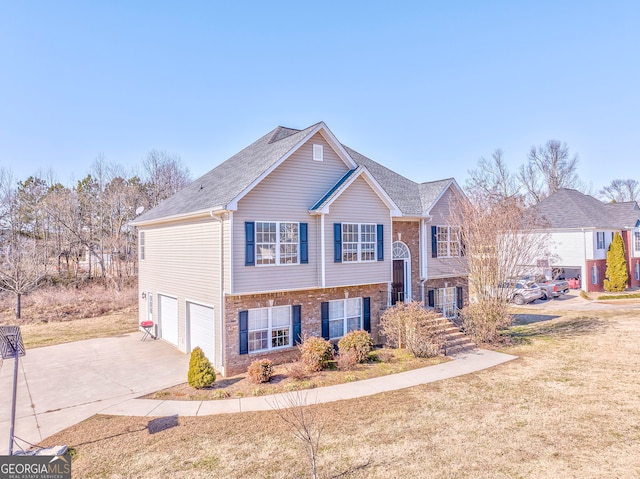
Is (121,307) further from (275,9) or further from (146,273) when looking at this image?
(275,9)

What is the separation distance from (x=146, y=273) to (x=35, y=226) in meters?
24.3

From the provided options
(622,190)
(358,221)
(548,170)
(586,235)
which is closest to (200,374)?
(358,221)

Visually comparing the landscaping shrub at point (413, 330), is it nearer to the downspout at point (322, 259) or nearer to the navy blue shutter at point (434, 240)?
the downspout at point (322, 259)

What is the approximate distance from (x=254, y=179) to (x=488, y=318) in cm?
1212

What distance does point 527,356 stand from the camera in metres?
14.5

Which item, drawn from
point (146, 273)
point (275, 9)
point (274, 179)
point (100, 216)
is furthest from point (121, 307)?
point (275, 9)

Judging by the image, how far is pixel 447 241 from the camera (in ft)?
64.1

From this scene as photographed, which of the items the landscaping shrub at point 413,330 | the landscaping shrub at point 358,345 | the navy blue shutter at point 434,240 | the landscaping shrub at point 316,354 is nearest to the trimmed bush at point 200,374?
the landscaping shrub at point 316,354

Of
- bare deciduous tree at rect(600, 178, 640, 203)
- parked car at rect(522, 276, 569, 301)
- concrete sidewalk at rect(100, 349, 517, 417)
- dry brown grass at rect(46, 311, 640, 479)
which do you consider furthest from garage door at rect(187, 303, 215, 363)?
bare deciduous tree at rect(600, 178, 640, 203)

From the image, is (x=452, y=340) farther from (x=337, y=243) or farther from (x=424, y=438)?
(x=424, y=438)

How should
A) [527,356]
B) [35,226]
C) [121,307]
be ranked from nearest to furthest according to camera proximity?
[527,356], [121,307], [35,226]

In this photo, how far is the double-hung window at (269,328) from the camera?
43.7ft

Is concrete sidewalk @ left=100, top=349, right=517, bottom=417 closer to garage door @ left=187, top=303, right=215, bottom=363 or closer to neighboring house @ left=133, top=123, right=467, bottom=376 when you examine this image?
neighboring house @ left=133, top=123, right=467, bottom=376

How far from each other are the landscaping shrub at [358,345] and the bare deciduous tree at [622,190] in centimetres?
7742
